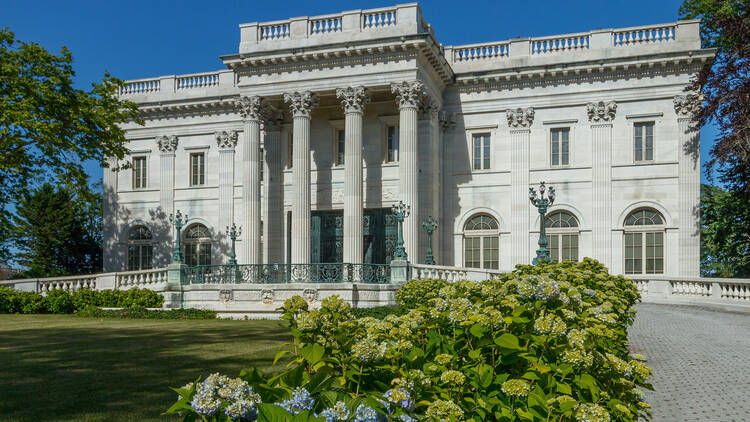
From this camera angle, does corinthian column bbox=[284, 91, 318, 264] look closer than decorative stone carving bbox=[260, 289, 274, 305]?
No

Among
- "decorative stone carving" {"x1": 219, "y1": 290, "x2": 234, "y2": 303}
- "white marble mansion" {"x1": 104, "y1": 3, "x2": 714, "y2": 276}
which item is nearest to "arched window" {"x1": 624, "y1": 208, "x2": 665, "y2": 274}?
"white marble mansion" {"x1": 104, "y1": 3, "x2": 714, "y2": 276}

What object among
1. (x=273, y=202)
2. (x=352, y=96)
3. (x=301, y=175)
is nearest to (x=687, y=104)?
(x=352, y=96)

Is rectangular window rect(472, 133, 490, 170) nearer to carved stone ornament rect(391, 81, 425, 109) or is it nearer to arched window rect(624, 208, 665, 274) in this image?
carved stone ornament rect(391, 81, 425, 109)

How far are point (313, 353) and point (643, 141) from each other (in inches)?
1178

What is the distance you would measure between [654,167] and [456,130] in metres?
9.76

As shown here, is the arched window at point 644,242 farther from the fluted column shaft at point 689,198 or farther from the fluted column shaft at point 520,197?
the fluted column shaft at point 520,197

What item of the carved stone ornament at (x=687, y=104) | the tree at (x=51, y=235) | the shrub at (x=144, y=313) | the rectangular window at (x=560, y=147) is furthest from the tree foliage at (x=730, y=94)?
the tree at (x=51, y=235)

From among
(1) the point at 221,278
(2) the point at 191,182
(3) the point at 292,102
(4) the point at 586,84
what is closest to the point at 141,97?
(2) the point at 191,182

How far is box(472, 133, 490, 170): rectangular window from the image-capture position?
3253cm

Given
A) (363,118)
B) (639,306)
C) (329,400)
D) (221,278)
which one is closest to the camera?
(329,400)

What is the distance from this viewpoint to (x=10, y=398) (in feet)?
25.8

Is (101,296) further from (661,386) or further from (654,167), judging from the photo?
(654,167)

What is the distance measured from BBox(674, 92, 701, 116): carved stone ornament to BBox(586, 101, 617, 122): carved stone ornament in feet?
9.03

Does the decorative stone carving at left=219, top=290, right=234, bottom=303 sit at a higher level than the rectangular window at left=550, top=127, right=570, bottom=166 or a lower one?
lower
